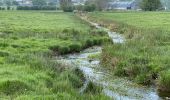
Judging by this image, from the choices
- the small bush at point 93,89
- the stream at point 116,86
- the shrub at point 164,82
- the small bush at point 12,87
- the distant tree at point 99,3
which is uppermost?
the small bush at point 12,87

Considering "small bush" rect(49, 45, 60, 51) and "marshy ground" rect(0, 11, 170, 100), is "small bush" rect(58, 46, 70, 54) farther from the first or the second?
"small bush" rect(49, 45, 60, 51)

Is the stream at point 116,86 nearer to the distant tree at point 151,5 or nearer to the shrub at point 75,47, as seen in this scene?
the shrub at point 75,47

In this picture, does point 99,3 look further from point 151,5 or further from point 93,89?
point 93,89

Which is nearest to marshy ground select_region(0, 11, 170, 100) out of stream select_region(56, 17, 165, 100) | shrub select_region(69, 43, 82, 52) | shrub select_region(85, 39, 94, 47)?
shrub select_region(69, 43, 82, 52)

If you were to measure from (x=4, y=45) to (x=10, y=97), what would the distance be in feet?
56.4

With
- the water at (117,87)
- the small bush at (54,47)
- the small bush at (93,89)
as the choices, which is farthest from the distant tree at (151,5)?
the small bush at (93,89)

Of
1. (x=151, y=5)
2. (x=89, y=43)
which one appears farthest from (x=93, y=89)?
(x=151, y=5)

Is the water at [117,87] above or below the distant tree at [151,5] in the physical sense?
above

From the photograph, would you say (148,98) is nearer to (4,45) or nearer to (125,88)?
(125,88)

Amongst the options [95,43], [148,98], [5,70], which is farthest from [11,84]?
[95,43]

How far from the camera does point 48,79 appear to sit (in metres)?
18.4

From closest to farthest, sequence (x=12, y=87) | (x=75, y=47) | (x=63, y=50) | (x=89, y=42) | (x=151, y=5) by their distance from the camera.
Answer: (x=12, y=87)
(x=63, y=50)
(x=75, y=47)
(x=89, y=42)
(x=151, y=5)

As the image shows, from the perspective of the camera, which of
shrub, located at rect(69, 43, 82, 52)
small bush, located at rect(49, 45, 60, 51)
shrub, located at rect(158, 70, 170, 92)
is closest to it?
shrub, located at rect(158, 70, 170, 92)

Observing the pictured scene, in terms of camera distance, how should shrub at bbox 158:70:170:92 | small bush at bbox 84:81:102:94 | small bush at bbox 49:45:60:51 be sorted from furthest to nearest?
small bush at bbox 49:45:60:51
shrub at bbox 158:70:170:92
small bush at bbox 84:81:102:94
